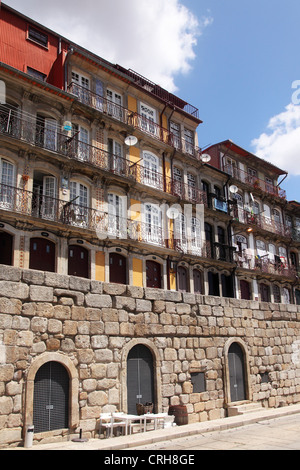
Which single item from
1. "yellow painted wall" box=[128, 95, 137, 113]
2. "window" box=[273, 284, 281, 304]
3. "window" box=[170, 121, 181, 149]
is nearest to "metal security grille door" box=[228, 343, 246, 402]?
"yellow painted wall" box=[128, 95, 137, 113]

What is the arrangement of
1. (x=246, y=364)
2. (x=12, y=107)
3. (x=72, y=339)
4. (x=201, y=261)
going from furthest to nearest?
(x=201, y=261) → (x=12, y=107) → (x=246, y=364) → (x=72, y=339)

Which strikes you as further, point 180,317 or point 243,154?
point 243,154

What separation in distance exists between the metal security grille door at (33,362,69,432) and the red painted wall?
15.8m

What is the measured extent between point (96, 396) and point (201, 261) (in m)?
16.8

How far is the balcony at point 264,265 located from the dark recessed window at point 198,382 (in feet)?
56.1

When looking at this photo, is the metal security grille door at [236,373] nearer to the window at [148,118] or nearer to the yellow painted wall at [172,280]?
the yellow painted wall at [172,280]

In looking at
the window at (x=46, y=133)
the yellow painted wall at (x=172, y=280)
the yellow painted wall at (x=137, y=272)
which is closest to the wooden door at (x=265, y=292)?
the yellow painted wall at (x=172, y=280)

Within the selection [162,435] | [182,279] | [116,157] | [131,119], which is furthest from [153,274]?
[162,435]

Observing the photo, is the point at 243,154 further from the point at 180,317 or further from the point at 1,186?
the point at 180,317

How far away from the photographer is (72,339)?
9078 millimetres

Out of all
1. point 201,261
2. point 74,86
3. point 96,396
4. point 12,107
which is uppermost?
point 74,86

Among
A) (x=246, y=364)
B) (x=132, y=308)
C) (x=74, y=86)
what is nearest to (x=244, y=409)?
(x=246, y=364)

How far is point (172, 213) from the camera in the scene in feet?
79.7

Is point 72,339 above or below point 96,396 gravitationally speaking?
above
